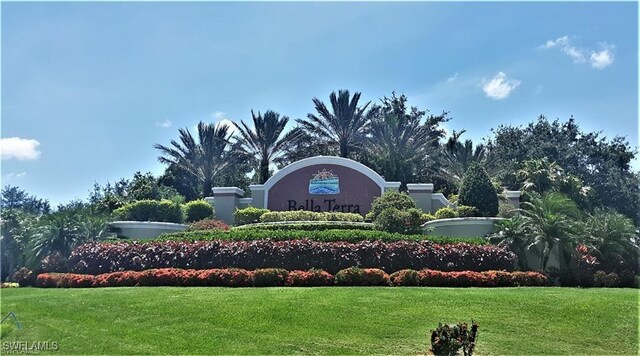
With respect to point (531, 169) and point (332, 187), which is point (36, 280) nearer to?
point (332, 187)

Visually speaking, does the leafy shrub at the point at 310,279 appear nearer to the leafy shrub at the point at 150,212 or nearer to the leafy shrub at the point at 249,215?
the leafy shrub at the point at 249,215

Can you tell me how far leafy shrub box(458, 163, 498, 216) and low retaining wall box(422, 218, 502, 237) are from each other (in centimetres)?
125

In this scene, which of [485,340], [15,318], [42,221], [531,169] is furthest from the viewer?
[531,169]

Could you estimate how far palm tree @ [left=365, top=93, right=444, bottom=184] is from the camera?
1629 inches

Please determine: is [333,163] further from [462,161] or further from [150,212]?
[462,161]

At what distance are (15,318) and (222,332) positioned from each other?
4590 millimetres

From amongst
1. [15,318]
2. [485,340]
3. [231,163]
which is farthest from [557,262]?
[231,163]

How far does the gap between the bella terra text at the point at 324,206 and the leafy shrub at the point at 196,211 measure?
431 centimetres

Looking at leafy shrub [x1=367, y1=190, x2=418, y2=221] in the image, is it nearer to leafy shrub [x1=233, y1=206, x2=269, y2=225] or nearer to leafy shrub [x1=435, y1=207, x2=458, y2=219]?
leafy shrub [x1=435, y1=207, x2=458, y2=219]

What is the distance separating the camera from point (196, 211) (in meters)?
30.8

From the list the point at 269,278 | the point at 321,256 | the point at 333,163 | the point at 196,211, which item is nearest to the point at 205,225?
the point at 196,211

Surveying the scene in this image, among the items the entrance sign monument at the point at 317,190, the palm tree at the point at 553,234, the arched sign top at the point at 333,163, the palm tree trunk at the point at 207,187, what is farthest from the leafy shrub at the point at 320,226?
the palm tree trunk at the point at 207,187

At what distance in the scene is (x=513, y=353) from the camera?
37.0ft

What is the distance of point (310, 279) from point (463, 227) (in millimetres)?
8295
